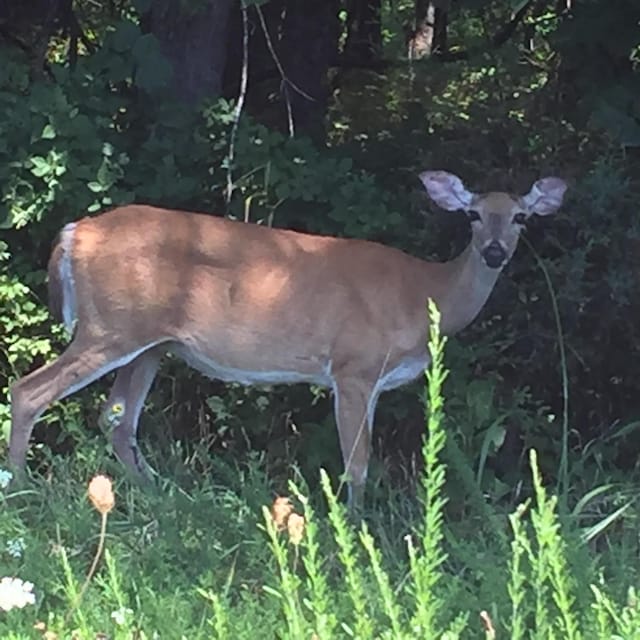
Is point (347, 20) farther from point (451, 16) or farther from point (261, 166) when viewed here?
point (261, 166)

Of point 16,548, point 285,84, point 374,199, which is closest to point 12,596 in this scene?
point 16,548

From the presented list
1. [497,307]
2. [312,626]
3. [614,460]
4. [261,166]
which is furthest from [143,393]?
[312,626]

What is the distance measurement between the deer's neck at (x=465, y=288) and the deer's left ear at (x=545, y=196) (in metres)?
0.30

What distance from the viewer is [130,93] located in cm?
724

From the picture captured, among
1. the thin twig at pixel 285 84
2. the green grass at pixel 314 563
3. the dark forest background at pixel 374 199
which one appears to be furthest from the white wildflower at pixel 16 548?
the thin twig at pixel 285 84

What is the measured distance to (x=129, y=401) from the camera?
6812mm

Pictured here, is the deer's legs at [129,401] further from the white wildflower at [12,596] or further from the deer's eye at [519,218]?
the white wildflower at [12,596]

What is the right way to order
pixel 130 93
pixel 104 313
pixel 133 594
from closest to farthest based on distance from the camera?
pixel 133 594 → pixel 104 313 → pixel 130 93

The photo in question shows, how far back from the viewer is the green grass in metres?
2.67

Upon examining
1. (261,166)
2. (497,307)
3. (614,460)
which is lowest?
(614,460)

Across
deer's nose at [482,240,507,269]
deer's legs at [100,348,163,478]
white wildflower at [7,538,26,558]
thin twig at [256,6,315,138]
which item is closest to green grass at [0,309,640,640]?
white wildflower at [7,538,26,558]

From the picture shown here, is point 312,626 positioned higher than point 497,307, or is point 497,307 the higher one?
point 312,626

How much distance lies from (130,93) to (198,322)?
1362 mm

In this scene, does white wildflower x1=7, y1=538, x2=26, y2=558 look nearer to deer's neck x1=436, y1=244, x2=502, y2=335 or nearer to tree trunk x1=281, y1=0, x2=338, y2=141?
deer's neck x1=436, y1=244, x2=502, y2=335
